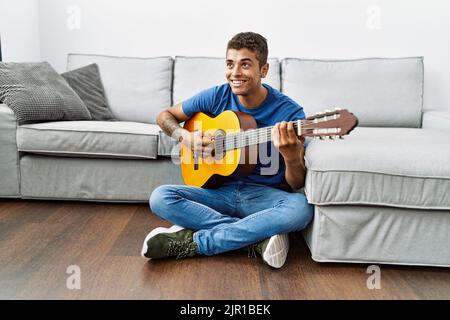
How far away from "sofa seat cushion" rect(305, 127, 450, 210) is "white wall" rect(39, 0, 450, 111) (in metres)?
1.56

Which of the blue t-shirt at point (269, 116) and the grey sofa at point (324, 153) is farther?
the blue t-shirt at point (269, 116)

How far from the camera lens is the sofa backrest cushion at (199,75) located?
102 inches

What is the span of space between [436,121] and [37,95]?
2121 mm

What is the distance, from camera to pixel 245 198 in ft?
5.45

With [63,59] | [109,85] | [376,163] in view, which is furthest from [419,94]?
[63,59]

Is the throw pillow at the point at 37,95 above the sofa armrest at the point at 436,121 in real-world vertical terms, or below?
above

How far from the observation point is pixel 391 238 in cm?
150

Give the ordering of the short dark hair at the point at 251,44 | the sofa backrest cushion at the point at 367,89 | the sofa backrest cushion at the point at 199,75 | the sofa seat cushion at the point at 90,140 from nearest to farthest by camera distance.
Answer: the short dark hair at the point at 251,44, the sofa seat cushion at the point at 90,140, the sofa backrest cushion at the point at 367,89, the sofa backrest cushion at the point at 199,75

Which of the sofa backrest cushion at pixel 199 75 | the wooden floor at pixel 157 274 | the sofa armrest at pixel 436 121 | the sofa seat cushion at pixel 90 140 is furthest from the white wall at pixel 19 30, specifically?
the sofa armrest at pixel 436 121

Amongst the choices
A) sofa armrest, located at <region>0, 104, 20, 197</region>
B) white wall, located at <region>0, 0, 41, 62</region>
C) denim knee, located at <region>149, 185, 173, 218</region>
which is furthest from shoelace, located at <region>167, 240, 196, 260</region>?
white wall, located at <region>0, 0, 41, 62</region>

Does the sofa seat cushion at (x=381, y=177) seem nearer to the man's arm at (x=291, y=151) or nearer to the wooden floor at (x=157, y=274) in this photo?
the man's arm at (x=291, y=151)

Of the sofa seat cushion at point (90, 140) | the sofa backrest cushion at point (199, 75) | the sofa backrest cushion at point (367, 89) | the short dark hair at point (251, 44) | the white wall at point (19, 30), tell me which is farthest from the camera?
the white wall at point (19, 30)

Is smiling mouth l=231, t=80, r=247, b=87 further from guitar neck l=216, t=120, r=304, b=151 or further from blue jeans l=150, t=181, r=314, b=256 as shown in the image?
blue jeans l=150, t=181, r=314, b=256

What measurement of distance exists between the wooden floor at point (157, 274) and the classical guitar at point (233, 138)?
328mm
